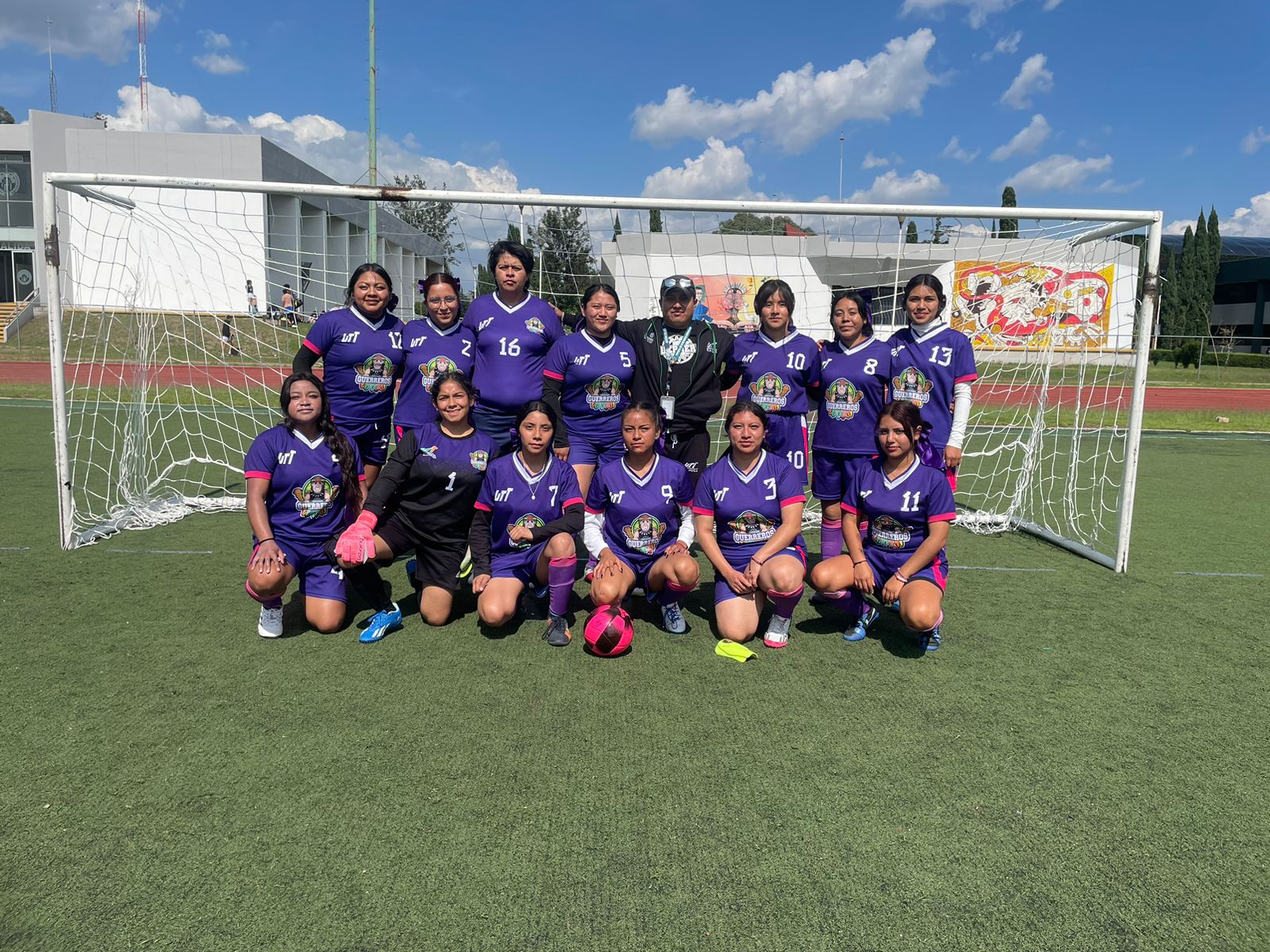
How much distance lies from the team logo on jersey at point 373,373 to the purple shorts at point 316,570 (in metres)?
1.03

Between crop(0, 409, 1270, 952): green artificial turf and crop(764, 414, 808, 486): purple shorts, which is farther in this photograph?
crop(764, 414, 808, 486): purple shorts

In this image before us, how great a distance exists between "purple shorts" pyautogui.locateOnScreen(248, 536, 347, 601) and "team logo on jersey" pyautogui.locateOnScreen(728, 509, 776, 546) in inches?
74.3

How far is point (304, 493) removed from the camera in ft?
12.0

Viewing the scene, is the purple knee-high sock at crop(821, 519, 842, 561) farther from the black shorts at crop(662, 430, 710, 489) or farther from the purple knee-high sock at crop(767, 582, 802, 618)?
the purple knee-high sock at crop(767, 582, 802, 618)

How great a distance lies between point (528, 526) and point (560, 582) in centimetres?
33

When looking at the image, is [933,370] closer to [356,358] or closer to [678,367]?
[678,367]

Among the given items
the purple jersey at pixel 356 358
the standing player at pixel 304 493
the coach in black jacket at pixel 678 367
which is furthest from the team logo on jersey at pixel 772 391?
the standing player at pixel 304 493

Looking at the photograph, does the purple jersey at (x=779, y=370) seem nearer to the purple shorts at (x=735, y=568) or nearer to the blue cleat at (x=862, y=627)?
the purple shorts at (x=735, y=568)

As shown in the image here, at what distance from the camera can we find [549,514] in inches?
146

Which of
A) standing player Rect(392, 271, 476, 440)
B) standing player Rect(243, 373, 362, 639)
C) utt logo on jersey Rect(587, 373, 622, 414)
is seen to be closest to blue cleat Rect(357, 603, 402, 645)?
standing player Rect(243, 373, 362, 639)

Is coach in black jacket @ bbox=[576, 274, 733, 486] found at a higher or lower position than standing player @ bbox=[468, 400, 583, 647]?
higher

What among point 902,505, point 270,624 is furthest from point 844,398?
point 270,624

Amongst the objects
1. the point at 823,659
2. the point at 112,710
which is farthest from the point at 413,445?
the point at 823,659

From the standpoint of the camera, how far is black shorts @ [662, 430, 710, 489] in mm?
4141
